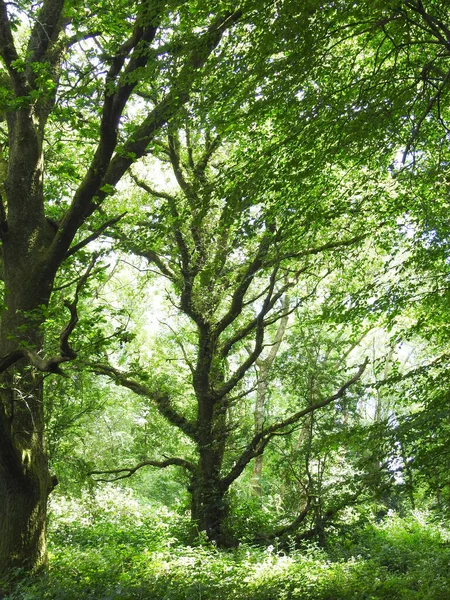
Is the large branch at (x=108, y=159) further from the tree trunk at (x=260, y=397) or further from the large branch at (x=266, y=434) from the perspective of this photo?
the tree trunk at (x=260, y=397)

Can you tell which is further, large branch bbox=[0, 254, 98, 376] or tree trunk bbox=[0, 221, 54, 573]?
tree trunk bbox=[0, 221, 54, 573]

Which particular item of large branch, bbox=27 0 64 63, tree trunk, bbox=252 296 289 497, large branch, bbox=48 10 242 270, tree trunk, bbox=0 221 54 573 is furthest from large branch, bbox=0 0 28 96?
tree trunk, bbox=252 296 289 497

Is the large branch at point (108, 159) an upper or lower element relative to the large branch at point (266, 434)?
upper

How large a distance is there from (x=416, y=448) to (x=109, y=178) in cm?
478

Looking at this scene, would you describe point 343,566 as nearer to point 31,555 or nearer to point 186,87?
point 31,555

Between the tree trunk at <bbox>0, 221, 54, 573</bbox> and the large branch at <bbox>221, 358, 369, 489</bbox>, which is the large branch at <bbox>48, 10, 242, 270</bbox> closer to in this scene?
the tree trunk at <bbox>0, 221, 54, 573</bbox>

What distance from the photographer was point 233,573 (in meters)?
7.02

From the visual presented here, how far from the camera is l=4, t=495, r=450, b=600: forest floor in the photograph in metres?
6.00

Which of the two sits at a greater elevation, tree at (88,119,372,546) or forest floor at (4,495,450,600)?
tree at (88,119,372,546)

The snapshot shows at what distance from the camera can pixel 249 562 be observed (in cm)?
773

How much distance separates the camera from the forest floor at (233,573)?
6.00 m

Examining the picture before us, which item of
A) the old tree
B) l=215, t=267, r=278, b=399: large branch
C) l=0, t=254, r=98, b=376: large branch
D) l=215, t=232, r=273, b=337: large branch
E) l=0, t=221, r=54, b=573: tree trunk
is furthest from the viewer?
l=215, t=267, r=278, b=399: large branch

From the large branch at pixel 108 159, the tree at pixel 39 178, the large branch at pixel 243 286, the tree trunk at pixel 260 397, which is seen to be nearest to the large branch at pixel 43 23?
the tree at pixel 39 178

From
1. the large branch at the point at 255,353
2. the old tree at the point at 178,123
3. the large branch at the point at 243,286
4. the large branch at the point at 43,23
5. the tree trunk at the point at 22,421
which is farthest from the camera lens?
the large branch at the point at 255,353
